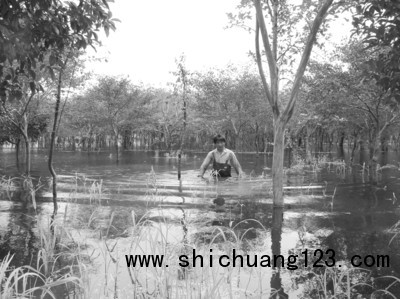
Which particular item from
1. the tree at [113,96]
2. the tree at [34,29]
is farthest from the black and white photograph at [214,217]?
the tree at [113,96]

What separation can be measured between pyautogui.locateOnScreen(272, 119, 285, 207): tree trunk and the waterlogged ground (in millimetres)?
432

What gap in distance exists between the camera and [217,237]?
6836 mm

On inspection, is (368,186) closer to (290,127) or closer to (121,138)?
(290,127)

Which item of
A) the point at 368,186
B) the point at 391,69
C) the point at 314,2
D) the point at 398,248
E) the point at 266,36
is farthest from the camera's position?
the point at 368,186

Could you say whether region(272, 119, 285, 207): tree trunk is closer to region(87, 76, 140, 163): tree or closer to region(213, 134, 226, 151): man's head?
region(213, 134, 226, 151): man's head

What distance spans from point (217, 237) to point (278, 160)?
311 centimetres

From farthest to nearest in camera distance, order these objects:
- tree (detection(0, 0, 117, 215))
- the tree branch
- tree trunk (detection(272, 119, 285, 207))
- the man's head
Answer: the man's head → tree trunk (detection(272, 119, 285, 207)) → the tree branch → tree (detection(0, 0, 117, 215))

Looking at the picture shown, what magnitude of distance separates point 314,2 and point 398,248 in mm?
6275

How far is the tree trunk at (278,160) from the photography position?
29.1ft

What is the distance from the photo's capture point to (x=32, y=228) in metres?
7.39

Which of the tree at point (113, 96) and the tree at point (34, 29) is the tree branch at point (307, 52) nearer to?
the tree at point (34, 29)

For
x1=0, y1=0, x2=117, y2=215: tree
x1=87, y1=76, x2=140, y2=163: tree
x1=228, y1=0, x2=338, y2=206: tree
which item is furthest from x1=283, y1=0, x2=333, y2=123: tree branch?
x1=87, y1=76, x2=140, y2=163: tree

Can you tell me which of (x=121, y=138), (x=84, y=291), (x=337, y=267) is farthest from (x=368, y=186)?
(x=121, y=138)

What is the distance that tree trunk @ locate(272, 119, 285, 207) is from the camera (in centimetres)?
888
